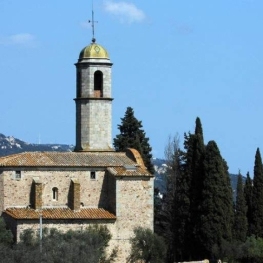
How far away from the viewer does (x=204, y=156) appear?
221 feet

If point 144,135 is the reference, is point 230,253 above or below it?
below

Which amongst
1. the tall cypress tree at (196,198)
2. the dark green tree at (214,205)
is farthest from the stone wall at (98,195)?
the dark green tree at (214,205)

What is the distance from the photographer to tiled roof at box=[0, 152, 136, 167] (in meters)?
68.1

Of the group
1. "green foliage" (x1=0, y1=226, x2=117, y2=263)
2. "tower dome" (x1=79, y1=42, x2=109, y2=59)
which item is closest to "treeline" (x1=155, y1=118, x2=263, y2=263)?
"green foliage" (x1=0, y1=226, x2=117, y2=263)

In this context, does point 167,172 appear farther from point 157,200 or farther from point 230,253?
point 230,253

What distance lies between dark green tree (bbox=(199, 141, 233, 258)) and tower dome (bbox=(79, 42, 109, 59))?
10.3 metres

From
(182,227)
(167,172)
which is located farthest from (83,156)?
(167,172)

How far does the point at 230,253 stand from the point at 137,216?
18.2 feet

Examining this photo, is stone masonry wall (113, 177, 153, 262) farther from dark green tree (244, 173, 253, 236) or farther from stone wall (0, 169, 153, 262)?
dark green tree (244, 173, 253, 236)

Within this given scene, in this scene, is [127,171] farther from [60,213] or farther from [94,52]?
[94,52]

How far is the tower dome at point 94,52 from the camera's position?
74.0m

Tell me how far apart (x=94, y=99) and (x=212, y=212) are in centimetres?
1174

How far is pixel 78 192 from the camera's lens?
68.3 m

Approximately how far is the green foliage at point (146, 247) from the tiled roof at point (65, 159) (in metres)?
4.42
